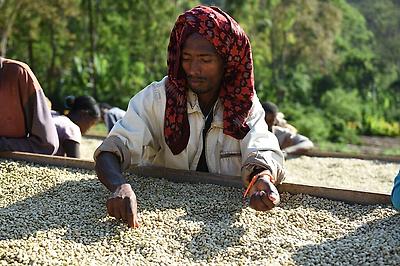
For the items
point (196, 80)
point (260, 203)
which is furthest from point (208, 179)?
point (260, 203)

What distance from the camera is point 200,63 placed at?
2896 millimetres

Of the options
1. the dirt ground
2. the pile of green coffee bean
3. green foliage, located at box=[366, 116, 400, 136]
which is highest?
the pile of green coffee bean

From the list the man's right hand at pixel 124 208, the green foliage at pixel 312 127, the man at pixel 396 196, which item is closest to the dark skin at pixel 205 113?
the man's right hand at pixel 124 208

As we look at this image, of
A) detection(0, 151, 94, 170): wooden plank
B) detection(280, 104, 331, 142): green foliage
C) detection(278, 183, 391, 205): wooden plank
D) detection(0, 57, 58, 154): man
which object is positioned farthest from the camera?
detection(280, 104, 331, 142): green foliage

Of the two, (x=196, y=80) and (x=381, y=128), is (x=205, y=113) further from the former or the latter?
(x=381, y=128)

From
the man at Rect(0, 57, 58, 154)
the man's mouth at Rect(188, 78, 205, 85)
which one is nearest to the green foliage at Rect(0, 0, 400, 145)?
the man at Rect(0, 57, 58, 154)

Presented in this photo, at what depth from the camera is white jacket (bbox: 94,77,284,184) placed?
2.80 m

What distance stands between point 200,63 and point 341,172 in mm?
2758

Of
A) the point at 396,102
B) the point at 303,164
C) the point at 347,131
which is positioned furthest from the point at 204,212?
the point at 396,102

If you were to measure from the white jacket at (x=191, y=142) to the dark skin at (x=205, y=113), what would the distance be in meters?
Result: 0.06

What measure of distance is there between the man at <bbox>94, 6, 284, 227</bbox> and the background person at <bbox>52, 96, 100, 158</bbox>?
1152 millimetres

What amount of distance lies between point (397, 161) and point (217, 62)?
3383 millimetres

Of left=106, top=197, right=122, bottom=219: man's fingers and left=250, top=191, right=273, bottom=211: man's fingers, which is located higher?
left=250, top=191, right=273, bottom=211: man's fingers

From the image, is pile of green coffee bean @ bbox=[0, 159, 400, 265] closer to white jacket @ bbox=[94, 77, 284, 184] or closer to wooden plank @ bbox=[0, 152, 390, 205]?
wooden plank @ bbox=[0, 152, 390, 205]
